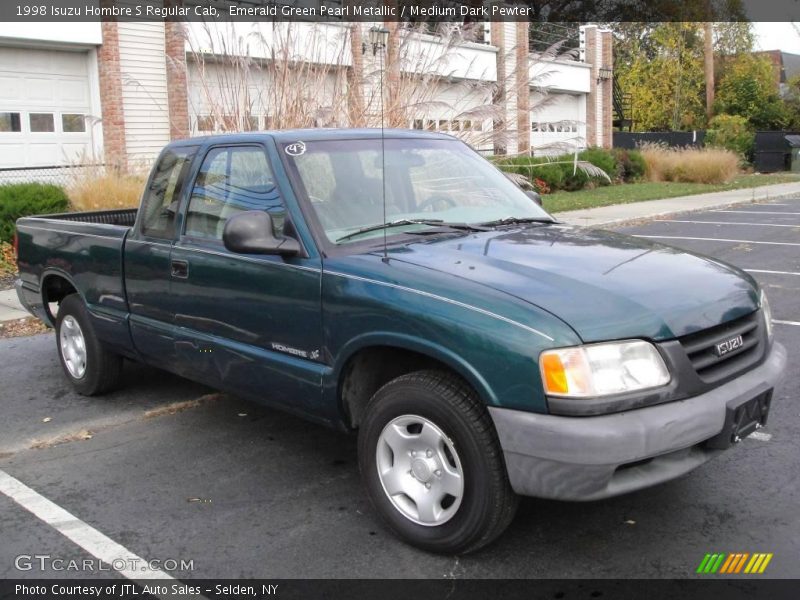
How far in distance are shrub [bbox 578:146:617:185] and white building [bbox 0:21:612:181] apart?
8466 mm

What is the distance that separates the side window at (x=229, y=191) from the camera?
14.6 ft

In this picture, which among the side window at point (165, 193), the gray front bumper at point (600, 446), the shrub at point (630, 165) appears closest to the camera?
the gray front bumper at point (600, 446)

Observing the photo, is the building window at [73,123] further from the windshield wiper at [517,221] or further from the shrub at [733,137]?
the shrub at [733,137]

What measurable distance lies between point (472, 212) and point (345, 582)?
82.8 inches

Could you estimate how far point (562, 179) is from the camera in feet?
78.6

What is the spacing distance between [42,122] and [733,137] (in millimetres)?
29834

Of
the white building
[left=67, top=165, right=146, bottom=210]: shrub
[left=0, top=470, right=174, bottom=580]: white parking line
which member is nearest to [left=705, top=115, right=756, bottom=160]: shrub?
the white building

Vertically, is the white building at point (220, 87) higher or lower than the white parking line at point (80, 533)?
higher

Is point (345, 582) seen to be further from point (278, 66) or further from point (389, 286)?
point (278, 66)

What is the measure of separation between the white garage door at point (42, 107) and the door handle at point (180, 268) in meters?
12.1

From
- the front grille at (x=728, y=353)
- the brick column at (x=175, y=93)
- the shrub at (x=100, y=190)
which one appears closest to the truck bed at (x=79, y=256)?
the front grille at (x=728, y=353)

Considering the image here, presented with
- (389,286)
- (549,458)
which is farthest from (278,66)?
(549,458)

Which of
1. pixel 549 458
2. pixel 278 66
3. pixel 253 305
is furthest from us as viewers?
pixel 278 66

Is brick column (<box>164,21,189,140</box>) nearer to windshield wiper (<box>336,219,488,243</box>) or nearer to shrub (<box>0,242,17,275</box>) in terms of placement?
shrub (<box>0,242,17,275</box>)
